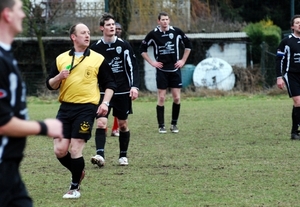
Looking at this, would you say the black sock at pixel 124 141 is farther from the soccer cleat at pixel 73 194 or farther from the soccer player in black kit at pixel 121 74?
the soccer cleat at pixel 73 194

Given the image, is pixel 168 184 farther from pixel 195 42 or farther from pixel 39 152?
pixel 195 42

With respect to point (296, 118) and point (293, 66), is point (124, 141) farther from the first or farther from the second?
point (293, 66)

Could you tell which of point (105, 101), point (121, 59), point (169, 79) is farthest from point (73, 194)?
point (169, 79)

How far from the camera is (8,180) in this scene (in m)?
4.69

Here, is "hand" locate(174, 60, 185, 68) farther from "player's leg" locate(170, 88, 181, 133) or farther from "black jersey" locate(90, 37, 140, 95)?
"black jersey" locate(90, 37, 140, 95)

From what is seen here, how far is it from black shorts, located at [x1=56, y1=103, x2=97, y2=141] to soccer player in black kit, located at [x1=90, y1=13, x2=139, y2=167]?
1967mm

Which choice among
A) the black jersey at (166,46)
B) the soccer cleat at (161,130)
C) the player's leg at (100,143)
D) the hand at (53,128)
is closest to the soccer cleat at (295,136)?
the soccer cleat at (161,130)

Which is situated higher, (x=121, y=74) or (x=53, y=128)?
(x=53, y=128)

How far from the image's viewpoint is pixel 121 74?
35.3ft

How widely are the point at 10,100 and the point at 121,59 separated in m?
6.24

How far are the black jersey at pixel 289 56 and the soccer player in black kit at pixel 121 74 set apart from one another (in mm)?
3241

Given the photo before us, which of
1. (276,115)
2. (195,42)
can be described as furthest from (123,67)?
(195,42)

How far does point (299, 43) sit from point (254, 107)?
24.8 feet

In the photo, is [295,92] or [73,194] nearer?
[73,194]
